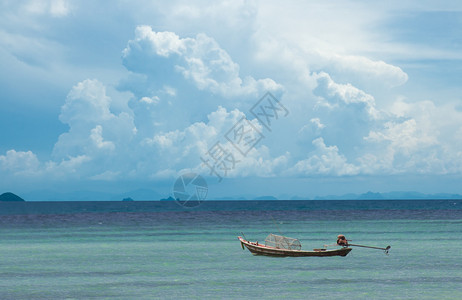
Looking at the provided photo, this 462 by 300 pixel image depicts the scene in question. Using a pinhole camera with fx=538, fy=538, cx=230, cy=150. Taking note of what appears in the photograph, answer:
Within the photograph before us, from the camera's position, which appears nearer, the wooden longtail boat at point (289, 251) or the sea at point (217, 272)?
the sea at point (217, 272)

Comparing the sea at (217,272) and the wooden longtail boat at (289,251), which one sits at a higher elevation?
the wooden longtail boat at (289,251)

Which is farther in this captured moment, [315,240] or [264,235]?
[264,235]

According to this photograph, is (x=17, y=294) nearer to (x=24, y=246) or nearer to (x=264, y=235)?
(x=24, y=246)

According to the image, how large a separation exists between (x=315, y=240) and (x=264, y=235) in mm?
12487

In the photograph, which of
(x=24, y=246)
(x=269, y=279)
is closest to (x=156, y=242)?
(x=24, y=246)

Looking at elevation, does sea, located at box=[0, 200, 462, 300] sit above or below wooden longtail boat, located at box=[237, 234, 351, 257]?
below

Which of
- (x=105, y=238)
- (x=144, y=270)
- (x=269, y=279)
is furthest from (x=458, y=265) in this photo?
(x=105, y=238)

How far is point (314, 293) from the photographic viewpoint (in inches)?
1272

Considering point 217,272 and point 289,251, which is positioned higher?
point 289,251

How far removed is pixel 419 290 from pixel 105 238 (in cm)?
4702

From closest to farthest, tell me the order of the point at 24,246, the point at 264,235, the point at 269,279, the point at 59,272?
the point at 269,279 < the point at 59,272 < the point at 24,246 < the point at 264,235

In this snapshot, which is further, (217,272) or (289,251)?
(289,251)

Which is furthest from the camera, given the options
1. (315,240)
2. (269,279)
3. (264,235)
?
(264,235)

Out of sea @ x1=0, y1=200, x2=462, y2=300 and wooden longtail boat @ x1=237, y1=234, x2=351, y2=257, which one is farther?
wooden longtail boat @ x1=237, y1=234, x2=351, y2=257
